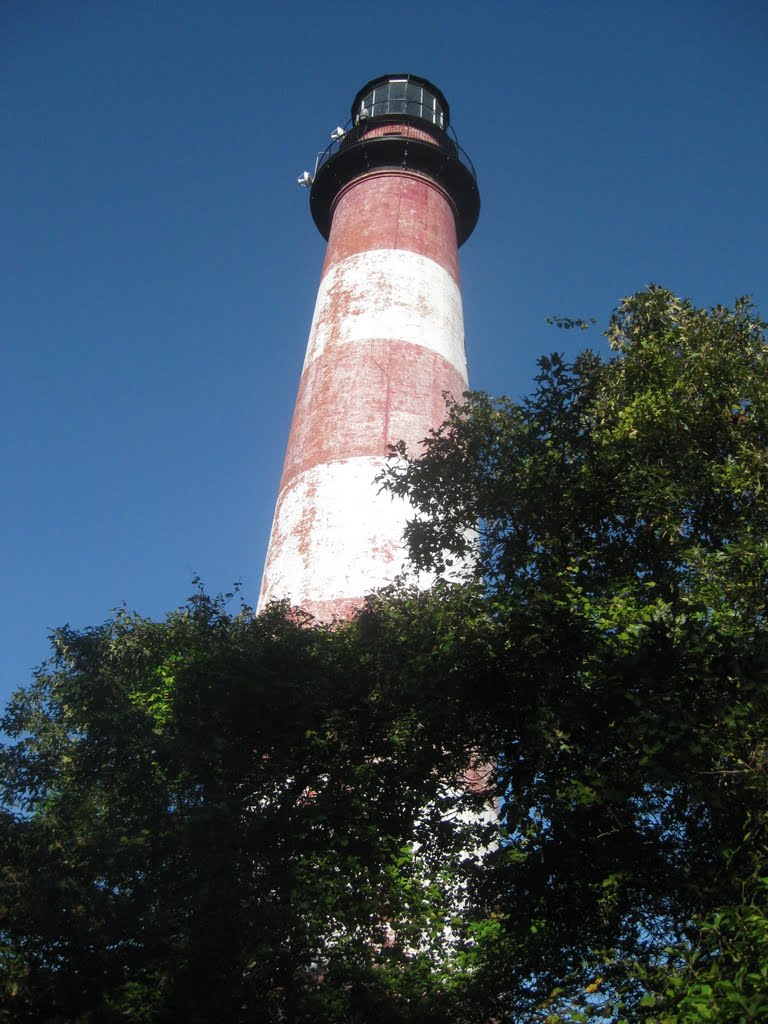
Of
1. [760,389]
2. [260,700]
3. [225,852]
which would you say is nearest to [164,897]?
[225,852]

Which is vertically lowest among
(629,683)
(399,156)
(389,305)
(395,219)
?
(629,683)

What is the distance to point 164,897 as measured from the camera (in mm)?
9188

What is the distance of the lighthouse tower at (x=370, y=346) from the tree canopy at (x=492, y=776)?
397cm

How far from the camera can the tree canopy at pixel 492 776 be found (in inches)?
298

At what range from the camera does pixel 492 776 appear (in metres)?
8.67

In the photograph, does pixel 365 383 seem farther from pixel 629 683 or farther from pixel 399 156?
pixel 629 683

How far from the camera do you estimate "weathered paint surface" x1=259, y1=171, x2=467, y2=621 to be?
53.6ft

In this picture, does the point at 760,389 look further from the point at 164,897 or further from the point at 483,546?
the point at 164,897

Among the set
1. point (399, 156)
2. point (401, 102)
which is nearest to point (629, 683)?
point (399, 156)

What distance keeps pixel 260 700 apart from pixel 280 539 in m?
7.67

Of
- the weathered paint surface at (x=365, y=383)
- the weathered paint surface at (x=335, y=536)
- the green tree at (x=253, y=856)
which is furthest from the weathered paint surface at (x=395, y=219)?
the green tree at (x=253, y=856)

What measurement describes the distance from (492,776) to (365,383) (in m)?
11.4

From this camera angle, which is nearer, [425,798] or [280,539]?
[425,798]

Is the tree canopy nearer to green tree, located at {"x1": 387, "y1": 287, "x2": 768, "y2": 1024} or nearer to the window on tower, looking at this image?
green tree, located at {"x1": 387, "y1": 287, "x2": 768, "y2": 1024}
